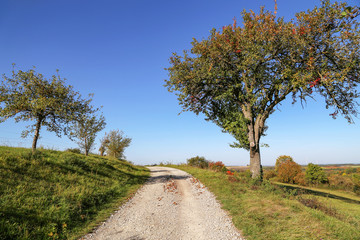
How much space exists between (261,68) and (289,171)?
142 ft

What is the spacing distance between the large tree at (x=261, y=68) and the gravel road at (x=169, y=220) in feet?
28.1

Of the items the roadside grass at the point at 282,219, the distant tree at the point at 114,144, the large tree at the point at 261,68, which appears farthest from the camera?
the distant tree at the point at 114,144

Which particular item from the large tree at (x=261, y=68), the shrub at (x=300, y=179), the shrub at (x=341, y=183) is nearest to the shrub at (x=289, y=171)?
the shrub at (x=300, y=179)

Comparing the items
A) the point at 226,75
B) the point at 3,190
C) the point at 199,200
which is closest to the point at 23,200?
the point at 3,190

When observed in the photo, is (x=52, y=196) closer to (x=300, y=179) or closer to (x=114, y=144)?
(x=114, y=144)

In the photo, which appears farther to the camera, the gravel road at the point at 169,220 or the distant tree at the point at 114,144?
the distant tree at the point at 114,144

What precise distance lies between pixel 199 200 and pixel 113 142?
3301cm

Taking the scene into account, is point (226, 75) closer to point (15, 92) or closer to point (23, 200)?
point (23, 200)

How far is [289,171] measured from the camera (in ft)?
158

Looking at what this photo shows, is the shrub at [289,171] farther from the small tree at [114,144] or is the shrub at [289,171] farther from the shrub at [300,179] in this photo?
the small tree at [114,144]

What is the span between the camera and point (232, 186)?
14.2 metres

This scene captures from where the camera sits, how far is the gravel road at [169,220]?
759cm

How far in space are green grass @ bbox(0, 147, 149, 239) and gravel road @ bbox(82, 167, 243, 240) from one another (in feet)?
3.30

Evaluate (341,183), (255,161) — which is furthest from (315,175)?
(255,161)
